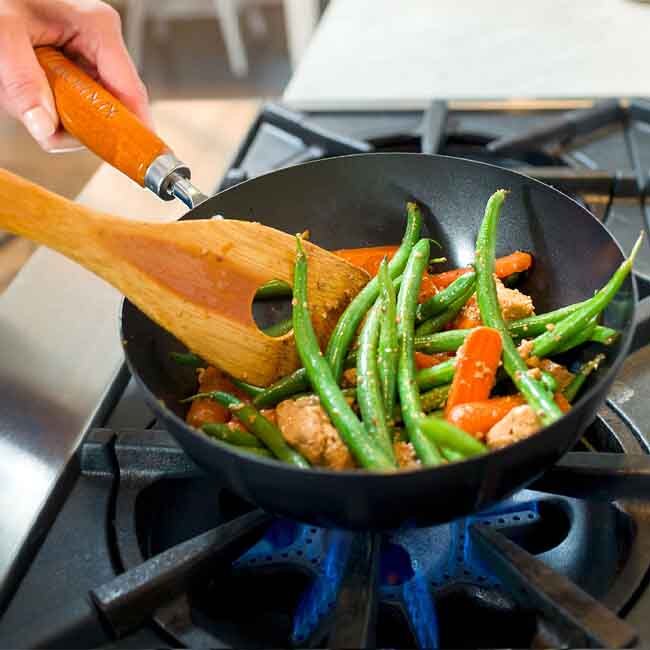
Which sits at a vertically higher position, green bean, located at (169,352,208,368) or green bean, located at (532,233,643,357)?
green bean, located at (532,233,643,357)

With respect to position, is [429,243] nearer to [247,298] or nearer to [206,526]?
[247,298]

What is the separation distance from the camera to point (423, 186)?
145 centimetres

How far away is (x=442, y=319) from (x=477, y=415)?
285 millimetres

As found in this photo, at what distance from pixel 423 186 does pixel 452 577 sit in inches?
27.0

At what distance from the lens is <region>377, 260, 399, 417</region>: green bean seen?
3.78ft

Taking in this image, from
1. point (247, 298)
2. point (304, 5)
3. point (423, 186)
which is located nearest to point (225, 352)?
point (247, 298)

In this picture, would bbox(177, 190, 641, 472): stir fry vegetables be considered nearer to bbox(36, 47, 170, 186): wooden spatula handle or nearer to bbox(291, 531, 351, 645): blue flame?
bbox(291, 531, 351, 645): blue flame

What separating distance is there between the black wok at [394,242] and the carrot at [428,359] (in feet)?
0.72

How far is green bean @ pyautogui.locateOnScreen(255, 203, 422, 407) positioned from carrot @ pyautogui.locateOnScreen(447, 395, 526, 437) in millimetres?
210

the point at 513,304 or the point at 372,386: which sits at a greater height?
the point at 513,304

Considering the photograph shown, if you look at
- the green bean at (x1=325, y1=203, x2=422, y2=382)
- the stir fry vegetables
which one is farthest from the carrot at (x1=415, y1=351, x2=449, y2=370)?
the green bean at (x1=325, y1=203, x2=422, y2=382)

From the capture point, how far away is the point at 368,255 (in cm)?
147

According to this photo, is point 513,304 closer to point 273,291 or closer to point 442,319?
point 442,319

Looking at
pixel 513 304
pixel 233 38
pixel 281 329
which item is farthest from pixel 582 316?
pixel 233 38
